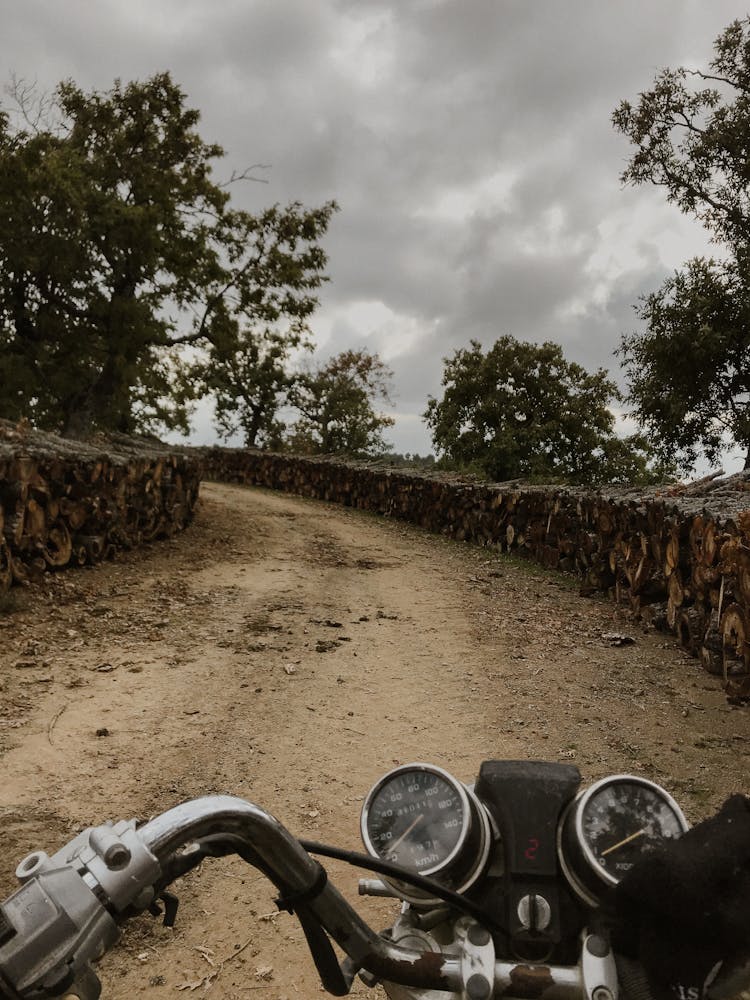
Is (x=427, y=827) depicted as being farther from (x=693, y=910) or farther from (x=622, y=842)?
(x=693, y=910)

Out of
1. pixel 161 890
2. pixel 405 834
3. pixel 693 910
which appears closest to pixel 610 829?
pixel 693 910

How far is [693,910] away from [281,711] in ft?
13.9

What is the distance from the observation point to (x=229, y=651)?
638cm

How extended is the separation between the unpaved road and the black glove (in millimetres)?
1956

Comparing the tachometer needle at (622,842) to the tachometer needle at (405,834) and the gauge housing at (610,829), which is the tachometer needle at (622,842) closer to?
the gauge housing at (610,829)

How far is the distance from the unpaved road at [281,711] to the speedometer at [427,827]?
1.59 m

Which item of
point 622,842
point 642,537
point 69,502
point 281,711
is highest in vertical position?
point 642,537

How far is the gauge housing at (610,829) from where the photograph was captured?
1357 mm

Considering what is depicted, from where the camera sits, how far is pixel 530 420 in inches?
1048

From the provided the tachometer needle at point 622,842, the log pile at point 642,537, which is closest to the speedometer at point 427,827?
the tachometer needle at point 622,842

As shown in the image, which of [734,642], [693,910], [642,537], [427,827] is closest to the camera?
[693,910]

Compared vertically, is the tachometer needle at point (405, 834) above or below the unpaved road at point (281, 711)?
above

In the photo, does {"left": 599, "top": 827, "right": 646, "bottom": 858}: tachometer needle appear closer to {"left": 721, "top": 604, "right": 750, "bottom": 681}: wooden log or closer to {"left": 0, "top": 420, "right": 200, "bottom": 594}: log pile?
{"left": 721, "top": 604, "right": 750, "bottom": 681}: wooden log

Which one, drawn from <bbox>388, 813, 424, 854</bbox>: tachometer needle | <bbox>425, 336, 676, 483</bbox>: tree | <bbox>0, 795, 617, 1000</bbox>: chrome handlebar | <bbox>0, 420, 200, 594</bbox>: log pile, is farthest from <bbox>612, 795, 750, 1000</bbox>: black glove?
<bbox>425, 336, 676, 483</bbox>: tree
